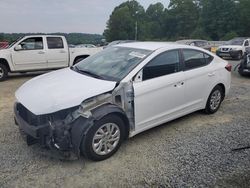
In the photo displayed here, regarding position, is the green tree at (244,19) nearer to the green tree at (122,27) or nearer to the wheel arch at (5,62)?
the green tree at (122,27)

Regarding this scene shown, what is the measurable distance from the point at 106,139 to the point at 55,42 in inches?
308

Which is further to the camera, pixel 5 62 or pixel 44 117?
pixel 5 62

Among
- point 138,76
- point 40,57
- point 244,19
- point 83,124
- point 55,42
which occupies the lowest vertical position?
point 83,124

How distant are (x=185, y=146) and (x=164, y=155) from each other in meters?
0.49

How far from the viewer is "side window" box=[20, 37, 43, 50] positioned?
10.2 m

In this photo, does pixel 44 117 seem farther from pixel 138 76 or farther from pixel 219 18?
pixel 219 18

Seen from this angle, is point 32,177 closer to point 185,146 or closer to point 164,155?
point 164,155

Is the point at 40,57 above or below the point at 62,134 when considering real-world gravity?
above

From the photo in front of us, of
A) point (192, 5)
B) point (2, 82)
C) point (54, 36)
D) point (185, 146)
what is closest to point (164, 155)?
point (185, 146)

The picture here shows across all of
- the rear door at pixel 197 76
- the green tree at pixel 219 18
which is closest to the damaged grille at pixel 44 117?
the rear door at pixel 197 76

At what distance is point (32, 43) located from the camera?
33.8 ft

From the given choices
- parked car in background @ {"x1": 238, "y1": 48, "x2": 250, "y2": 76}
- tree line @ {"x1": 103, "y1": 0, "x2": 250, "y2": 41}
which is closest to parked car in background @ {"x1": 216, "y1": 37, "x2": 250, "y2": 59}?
parked car in background @ {"x1": 238, "y1": 48, "x2": 250, "y2": 76}

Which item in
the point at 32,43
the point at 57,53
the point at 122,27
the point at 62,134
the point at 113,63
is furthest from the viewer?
the point at 122,27

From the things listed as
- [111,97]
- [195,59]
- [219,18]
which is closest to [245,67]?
[195,59]
